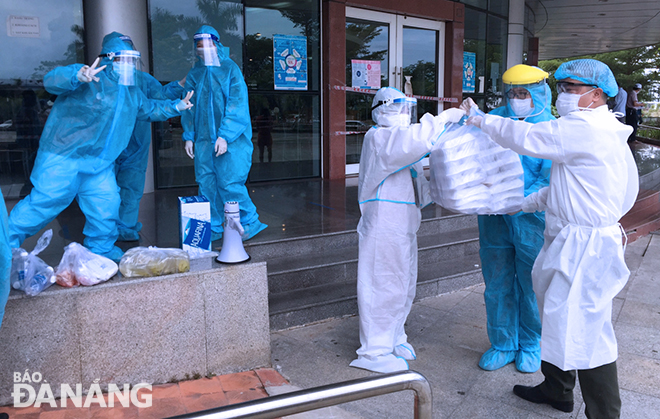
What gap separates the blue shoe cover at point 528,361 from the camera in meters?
3.36

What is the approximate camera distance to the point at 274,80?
764 cm

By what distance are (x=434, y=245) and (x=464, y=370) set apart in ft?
6.00

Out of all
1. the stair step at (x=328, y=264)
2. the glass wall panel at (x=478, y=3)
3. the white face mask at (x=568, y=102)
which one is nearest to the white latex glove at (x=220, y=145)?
the stair step at (x=328, y=264)

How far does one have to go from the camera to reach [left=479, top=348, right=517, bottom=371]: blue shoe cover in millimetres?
3412

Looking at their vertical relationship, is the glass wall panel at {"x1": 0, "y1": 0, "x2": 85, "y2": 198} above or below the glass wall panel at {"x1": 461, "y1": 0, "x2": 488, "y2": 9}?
below

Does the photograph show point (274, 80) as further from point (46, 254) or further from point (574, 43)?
point (574, 43)

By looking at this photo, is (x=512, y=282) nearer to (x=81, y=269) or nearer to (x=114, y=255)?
(x=81, y=269)

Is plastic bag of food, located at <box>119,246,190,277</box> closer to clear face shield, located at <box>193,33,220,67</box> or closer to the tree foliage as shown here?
clear face shield, located at <box>193,33,220,67</box>

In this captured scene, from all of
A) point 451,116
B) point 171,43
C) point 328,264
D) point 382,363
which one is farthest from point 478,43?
point 382,363

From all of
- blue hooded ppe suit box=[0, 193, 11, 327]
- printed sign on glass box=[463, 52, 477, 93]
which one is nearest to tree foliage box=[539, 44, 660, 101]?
printed sign on glass box=[463, 52, 477, 93]

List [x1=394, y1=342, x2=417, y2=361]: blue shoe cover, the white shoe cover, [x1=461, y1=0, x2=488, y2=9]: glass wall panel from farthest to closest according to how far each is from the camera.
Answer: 1. [x1=461, y1=0, x2=488, y2=9]: glass wall panel
2. [x1=394, y1=342, x2=417, y2=361]: blue shoe cover
3. the white shoe cover

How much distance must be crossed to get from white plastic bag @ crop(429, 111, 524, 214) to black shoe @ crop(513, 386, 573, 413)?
99 centimetres

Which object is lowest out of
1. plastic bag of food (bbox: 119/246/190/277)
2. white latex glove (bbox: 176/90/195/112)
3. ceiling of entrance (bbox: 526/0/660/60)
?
plastic bag of food (bbox: 119/246/190/277)

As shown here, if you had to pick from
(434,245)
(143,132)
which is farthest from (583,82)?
(143,132)
